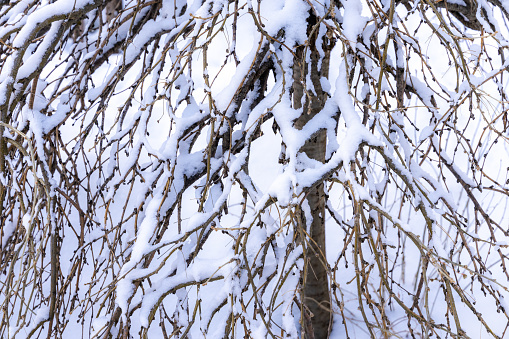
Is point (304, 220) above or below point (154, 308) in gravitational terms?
above

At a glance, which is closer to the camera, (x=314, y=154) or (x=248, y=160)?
(x=248, y=160)

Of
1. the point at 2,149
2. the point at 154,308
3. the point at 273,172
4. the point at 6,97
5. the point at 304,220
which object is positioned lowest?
the point at 154,308

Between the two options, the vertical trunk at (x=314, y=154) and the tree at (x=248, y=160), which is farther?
the vertical trunk at (x=314, y=154)

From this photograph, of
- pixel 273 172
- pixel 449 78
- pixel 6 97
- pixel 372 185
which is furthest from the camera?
pixel 449 78

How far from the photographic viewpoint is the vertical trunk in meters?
1.46

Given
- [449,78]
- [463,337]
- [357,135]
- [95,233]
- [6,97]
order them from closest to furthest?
[463,337] → [357,135] → [6,97] → [95,233] → [449,78]

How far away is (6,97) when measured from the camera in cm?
142

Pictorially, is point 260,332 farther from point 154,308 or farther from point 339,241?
point 339,241

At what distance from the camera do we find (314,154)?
1.95m

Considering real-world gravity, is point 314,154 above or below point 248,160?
above

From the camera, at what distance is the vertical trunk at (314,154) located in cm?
146

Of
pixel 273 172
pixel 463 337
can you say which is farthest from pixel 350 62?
pixel 273 172

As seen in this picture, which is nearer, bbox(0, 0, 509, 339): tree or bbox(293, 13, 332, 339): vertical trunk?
bbox(0, 0, 509, 339): tree

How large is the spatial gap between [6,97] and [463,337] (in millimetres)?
1382
